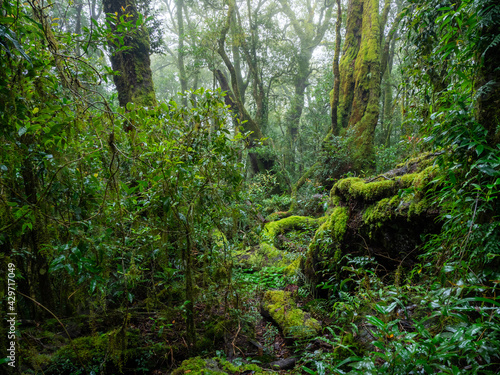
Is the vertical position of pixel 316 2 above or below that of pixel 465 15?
above

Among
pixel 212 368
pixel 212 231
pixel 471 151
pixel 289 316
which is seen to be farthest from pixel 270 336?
pixel 471 151

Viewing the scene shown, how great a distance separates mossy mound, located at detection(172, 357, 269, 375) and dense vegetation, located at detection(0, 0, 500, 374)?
2 cm

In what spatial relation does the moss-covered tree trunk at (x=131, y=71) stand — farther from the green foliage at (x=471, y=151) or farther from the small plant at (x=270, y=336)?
the green foliage at (x=471, y=151)

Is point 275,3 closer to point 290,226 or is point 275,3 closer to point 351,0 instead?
point 351,0

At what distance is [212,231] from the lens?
3.31 meters

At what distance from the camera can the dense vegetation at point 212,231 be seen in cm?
166

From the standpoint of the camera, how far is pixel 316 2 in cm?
2042

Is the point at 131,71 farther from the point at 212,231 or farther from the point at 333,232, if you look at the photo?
the point at 333,232

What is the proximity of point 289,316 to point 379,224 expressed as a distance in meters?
1.61

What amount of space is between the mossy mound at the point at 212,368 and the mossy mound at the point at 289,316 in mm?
682

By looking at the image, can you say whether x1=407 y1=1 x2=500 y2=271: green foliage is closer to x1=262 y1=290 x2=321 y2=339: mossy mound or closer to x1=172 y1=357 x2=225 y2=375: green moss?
x1=262 y1=290 x2=321 y2=339: mossy mound

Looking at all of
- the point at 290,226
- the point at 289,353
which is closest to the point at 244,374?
the point at 289,353

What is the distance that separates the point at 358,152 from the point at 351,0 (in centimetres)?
642

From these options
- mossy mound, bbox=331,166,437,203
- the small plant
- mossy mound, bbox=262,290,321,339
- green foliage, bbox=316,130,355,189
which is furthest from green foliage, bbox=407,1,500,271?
green foliage, bbox=316,130,355,189
